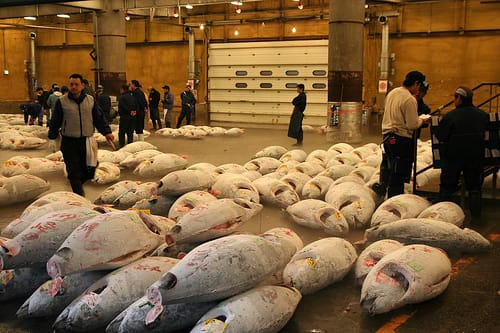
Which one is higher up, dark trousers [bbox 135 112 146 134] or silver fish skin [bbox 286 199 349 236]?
dark trousers [bbox 135 112 146 134]

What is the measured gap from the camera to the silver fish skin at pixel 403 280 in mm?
4117

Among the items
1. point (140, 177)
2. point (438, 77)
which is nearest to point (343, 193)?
point (140, 177)

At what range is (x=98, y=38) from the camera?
70.0 ft

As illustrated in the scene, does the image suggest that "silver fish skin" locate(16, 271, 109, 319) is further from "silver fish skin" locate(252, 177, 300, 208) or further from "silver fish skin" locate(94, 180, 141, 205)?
"silver fish skin" locate(94, 180, 141, 205)

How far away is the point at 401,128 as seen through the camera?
713 cm

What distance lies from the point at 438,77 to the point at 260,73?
679cm

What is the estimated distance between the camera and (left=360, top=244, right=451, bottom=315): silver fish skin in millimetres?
4117

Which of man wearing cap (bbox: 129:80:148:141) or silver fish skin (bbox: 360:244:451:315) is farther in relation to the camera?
man wearing cap (bbox: 129:80:148:141)

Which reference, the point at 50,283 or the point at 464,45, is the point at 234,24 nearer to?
the point at 464,45

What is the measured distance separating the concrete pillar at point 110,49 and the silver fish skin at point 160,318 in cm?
1831

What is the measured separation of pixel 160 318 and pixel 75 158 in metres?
4.10

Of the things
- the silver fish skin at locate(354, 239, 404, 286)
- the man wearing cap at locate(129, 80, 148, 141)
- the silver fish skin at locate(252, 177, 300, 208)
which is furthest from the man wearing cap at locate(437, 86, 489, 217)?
the man wearing cap at locate(129, 80, 148, 141)

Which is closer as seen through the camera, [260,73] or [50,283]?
[50,283]

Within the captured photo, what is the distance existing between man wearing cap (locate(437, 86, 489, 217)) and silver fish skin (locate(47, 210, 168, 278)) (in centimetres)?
390
